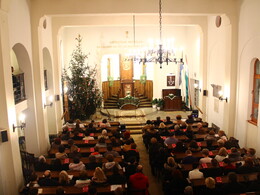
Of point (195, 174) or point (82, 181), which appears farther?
point (195, 174)

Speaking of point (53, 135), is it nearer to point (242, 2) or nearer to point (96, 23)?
point (96, 23)

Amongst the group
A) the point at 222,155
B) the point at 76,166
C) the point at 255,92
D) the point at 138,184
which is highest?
the point at 255,92

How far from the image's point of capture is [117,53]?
1906 cm

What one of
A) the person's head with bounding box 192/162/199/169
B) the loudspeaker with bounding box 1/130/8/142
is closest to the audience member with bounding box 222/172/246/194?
the person's head with bounding box 192/162/199/169

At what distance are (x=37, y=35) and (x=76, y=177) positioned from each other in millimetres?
5935

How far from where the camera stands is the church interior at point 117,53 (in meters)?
8.17

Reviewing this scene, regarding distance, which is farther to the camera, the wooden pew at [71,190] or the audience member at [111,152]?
the audience member at [111,152]

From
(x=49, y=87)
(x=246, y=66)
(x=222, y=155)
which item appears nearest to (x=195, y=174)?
(x=222, y=155)

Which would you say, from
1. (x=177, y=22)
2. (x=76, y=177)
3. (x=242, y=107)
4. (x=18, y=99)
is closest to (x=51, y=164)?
(x=76, y=177)

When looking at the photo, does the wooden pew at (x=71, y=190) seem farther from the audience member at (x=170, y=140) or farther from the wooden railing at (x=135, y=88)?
the wooden railing at (x=135, y=88)

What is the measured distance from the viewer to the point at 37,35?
1069 cm

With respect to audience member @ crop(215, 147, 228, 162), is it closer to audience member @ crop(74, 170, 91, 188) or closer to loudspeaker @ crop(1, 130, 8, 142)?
audience member @ crop(74, 170, 91, 188)

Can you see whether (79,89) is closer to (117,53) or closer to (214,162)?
(117,53)

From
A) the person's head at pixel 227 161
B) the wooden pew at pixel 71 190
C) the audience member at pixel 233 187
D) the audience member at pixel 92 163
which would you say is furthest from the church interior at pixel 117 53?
the person's head at pixel 227 161
